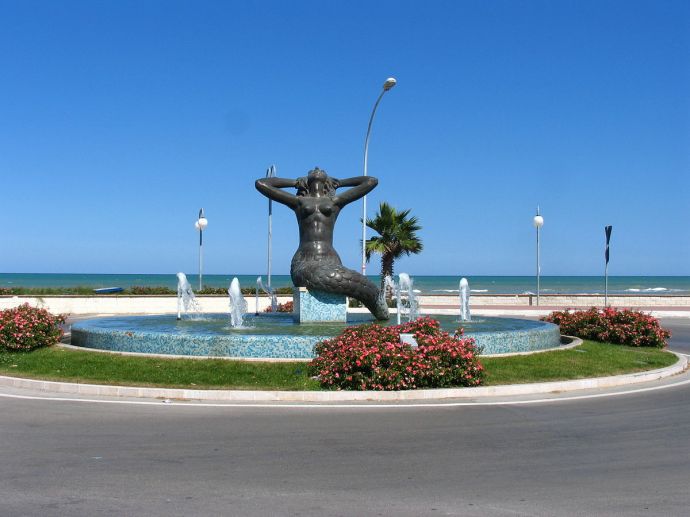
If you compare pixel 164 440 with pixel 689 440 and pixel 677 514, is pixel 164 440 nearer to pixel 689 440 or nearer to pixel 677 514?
pixel 677 514

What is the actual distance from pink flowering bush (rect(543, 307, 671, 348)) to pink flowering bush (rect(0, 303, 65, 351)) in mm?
13161

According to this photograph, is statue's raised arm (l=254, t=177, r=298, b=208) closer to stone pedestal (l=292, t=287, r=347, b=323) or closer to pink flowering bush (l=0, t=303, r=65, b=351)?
stone pedestal (l=292, t=287, r=347, b=323)

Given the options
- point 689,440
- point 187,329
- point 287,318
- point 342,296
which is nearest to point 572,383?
point 689,440

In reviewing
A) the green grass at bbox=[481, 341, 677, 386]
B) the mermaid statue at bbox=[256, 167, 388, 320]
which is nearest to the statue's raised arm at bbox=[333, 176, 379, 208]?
the mermaid statue at bbox=[256, 167, 388, 320]

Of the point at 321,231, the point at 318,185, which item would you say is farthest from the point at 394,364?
the point at 318,185

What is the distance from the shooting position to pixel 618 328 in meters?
18.5

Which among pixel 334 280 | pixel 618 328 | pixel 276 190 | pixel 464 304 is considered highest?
pixel 276 190

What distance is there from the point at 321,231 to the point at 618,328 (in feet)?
26.3

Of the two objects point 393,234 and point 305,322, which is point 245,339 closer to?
point 305,322

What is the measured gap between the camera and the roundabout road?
5.69 m

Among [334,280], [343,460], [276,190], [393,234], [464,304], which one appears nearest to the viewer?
[343,460]

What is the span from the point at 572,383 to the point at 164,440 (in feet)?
23.6

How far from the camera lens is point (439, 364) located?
11672mm

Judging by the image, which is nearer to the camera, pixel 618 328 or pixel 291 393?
pixel 291 393
